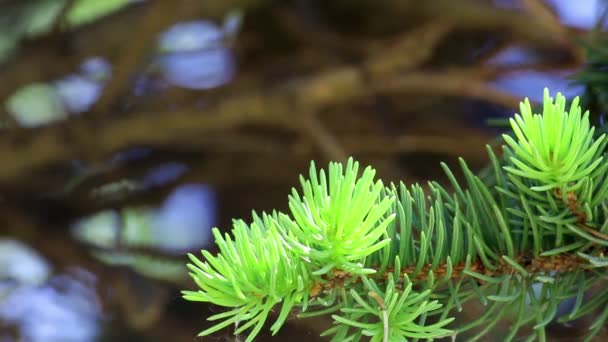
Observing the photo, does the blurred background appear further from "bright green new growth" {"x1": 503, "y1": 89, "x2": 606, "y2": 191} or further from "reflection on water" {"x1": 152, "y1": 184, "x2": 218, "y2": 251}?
"bright green new growth" {"x1": 503, "y1": 89, "x2": 606, "y2": 191}

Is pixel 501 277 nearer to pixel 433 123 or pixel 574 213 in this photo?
pixel 574 213

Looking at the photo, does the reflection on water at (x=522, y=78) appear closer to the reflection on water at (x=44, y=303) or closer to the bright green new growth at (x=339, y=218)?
the reflection on water at (x=44, y=303)

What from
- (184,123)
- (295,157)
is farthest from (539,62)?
(184,123)

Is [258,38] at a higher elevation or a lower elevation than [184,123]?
higher

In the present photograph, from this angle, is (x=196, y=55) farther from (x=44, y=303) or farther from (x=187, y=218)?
(x=44, y=303)

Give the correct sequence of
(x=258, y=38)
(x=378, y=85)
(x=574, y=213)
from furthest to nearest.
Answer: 1. (x=258, y=38)
2. (x=378, y=85)
3. (x=574, y=213)

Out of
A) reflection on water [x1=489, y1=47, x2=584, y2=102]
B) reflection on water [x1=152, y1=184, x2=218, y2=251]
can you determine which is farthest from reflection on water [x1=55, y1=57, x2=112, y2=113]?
reflection on water [x1=489, y1=47, x2=584, y2=102]
